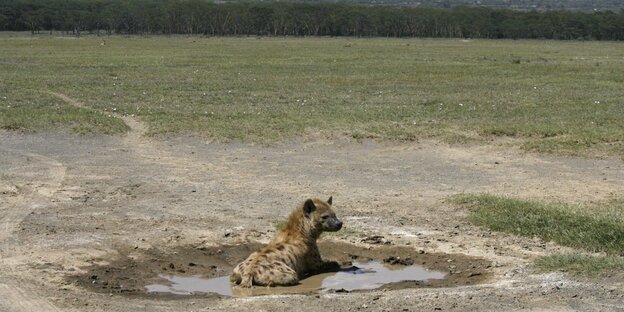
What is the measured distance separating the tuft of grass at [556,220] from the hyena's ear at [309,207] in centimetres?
208

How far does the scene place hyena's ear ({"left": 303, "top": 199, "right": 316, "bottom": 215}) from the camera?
32.1 ft

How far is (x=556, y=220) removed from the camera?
10.9 m

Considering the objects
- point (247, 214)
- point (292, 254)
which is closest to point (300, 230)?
point (292, 254)

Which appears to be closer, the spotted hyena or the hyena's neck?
the spotted hyena

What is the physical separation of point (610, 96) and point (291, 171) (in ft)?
42.5

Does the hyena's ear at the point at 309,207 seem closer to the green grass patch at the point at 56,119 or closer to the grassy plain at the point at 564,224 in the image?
the grassy plain at the point at 564,224

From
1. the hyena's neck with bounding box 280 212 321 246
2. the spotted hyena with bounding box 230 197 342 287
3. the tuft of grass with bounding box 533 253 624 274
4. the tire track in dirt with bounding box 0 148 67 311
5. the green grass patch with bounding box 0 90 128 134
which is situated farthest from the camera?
the green grass patch with bounding box 0 90 128 134

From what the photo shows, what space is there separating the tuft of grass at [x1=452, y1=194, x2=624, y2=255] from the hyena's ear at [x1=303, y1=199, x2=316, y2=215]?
208cm

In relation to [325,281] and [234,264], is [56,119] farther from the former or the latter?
[325,281]

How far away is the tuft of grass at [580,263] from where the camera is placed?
28.4ft

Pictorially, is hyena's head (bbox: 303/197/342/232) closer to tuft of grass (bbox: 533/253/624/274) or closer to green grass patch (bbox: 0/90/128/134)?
tuft of grass (bbox: 533/253/624/274)

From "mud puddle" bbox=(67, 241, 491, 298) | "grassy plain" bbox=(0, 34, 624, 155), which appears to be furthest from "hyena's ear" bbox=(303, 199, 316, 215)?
"grassy plain" bbox=(0, 34, 624, 155)

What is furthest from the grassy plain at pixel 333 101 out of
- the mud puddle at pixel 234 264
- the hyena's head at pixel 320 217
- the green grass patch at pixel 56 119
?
the hyena's head at pixel 320 217

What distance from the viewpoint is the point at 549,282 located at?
850 centimetres
